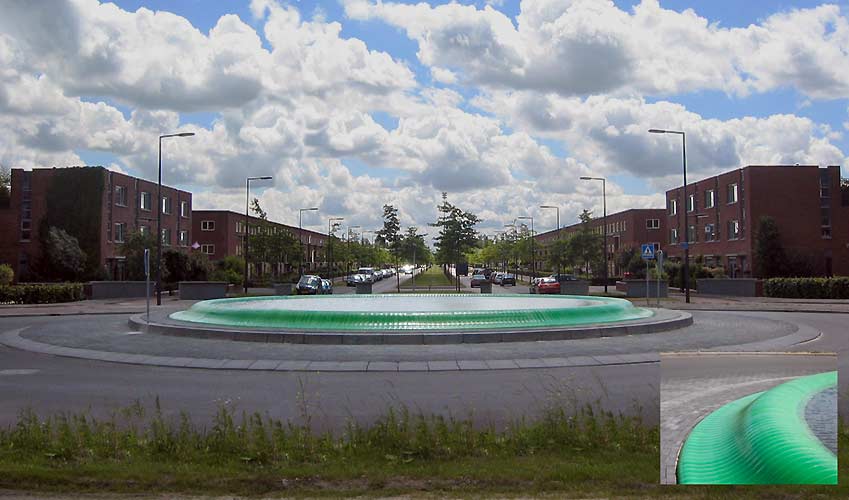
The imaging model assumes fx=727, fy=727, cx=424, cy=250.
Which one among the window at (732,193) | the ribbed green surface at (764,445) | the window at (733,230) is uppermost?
the window at (732,193)

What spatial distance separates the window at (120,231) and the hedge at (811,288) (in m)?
53.9

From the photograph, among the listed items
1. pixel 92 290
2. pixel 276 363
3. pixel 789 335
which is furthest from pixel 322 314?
pixel 92 290

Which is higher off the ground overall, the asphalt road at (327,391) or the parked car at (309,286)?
the parked car at (309,286)

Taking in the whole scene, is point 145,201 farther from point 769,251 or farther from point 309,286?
point 769,251

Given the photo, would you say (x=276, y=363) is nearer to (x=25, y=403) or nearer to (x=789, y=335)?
(x=25, y=403)

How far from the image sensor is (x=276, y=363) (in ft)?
49.0

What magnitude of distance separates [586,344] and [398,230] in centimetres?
6092

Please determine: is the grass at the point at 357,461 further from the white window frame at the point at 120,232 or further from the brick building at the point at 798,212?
the white window frame at the point at 120,232

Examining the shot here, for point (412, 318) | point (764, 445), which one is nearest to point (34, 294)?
point (412, 318)

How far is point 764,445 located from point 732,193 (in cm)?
6764

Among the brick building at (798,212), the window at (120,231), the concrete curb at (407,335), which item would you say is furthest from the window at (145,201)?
the concrete curb at (407,335)

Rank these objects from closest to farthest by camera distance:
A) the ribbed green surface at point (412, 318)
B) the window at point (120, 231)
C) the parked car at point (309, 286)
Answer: the ribbed green surface at point (412, 318) < the parked car at point (309, 286) < the window at point (120, 231)

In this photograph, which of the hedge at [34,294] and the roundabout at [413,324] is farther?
the hedge at [34,294]

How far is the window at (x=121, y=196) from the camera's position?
66.4 meters
